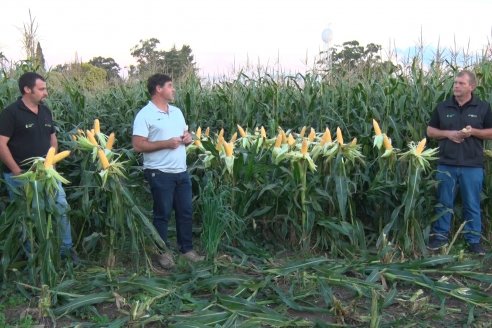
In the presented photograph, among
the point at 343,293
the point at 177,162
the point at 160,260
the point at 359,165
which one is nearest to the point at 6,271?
the point at 160,260

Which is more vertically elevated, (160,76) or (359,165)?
(160,76)

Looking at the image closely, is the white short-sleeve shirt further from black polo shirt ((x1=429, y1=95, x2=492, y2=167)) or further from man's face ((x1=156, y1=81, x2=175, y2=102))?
black polo shirt ((x1=429, y1=95, x2=492, y2=167))

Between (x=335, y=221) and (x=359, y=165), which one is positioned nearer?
(x=335, y=221)


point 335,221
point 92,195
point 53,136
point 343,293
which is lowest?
point 343,293

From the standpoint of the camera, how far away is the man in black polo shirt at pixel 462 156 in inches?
218

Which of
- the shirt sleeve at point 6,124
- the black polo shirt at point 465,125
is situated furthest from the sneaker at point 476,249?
the shirt sleeve at point 6,124

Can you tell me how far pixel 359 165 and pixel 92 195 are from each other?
2.70 metres

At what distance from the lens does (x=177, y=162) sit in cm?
512

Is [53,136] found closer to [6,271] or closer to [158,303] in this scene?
[6,271]

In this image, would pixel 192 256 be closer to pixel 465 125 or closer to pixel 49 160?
pixel 49 160

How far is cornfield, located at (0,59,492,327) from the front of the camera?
404 cm

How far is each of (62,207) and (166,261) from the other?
102cm

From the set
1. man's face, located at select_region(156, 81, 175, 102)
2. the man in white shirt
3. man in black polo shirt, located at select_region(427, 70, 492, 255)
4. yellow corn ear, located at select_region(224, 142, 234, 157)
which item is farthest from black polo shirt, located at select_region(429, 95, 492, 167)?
man's face, located at select_region(156, 81, 175, 102)

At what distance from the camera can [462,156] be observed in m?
5.57
